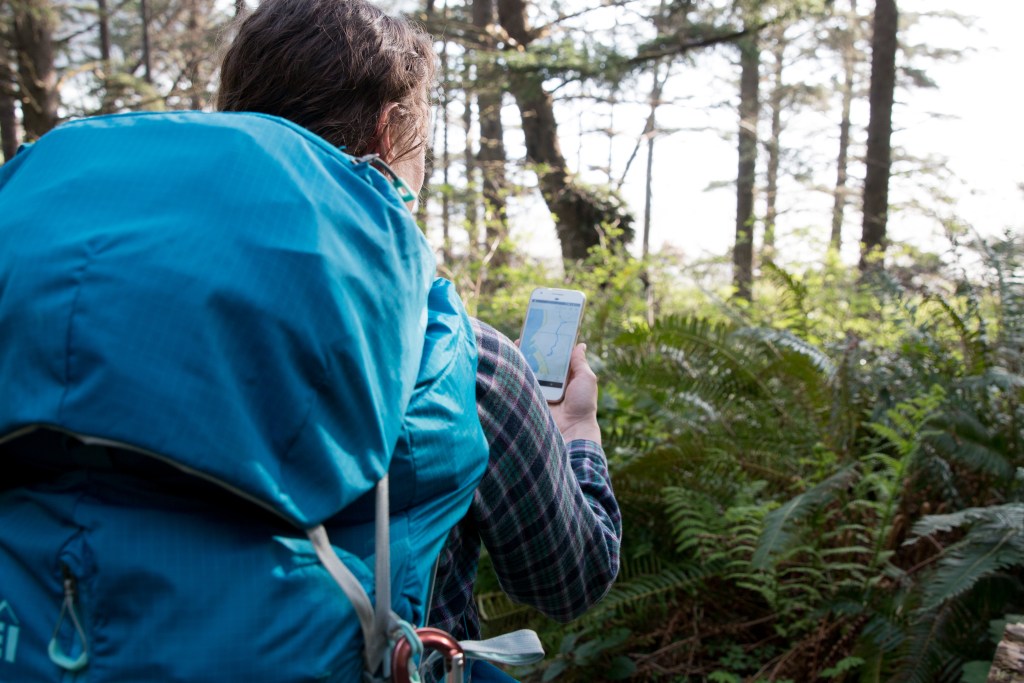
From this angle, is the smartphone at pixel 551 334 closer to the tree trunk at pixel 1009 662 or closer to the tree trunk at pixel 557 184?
the tree trunk at pixel 1009 662

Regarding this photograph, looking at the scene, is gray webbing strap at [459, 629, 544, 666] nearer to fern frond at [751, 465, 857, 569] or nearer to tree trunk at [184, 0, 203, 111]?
fern frond at [751, 465, 857, 569]

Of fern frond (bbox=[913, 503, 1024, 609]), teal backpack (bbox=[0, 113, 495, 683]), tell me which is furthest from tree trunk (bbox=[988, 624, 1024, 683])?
teal backpack (bbox=[0, 113, 495, 683])

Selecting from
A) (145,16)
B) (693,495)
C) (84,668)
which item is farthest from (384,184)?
(145,16)

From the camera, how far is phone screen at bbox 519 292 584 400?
167 centimetres

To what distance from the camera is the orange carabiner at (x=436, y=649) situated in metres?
0.93

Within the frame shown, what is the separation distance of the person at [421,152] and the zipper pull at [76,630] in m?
0.52

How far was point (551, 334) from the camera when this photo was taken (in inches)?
69.1

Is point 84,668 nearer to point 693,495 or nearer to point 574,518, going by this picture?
point 574,518

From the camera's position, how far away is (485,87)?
9.33m

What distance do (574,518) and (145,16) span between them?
16.3 meters

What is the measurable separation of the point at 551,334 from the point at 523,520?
1.98 ft

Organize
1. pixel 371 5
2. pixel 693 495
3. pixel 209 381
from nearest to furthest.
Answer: pixel 209 381, pixel 371 5, pixel 693 495

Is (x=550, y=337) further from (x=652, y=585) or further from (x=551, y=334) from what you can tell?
(x=652, y=585)

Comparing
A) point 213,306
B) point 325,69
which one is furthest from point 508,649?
point 325,69
